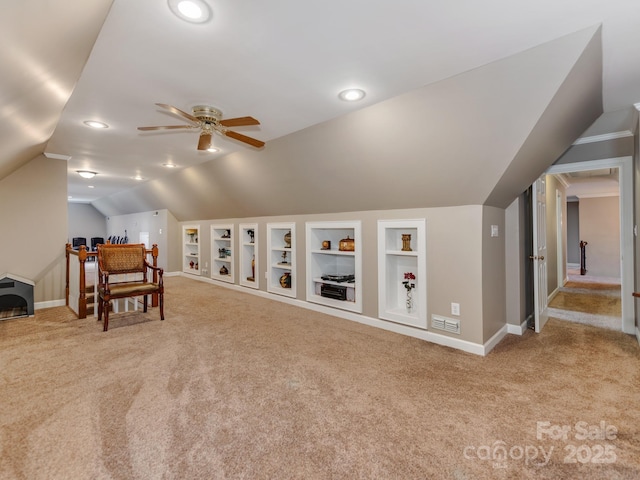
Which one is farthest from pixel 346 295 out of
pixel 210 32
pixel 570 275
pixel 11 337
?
pixel 570 275

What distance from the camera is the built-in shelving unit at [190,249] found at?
25.4 ft

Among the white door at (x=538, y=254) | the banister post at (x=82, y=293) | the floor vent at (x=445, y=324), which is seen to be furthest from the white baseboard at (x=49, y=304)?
the white door at (x=538, y=254)

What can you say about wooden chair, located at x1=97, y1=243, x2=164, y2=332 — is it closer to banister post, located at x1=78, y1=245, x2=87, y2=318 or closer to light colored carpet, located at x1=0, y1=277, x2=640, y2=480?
banister post, located at x1=78, y1=245, x2=87, y2=318

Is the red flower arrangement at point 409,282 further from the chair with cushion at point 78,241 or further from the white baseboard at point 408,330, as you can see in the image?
the chair with cushion at point 78,241

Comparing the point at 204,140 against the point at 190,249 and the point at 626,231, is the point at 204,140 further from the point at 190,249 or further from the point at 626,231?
the point at 190,249

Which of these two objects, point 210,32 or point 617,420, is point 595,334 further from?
point 210,32

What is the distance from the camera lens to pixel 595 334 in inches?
135

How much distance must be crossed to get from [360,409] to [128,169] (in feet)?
19.0

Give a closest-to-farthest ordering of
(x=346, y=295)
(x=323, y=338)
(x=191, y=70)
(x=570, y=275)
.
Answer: (x=191, y=70) → (x=323, y=338) → (x=346, y=295) → (x=570, y=275)

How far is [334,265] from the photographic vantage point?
492 cm

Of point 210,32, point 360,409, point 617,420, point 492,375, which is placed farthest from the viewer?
point 492,375

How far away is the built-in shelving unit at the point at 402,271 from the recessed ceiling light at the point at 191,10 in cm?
270

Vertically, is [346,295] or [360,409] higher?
[346,295]

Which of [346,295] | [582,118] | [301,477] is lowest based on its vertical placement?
[301,477]
